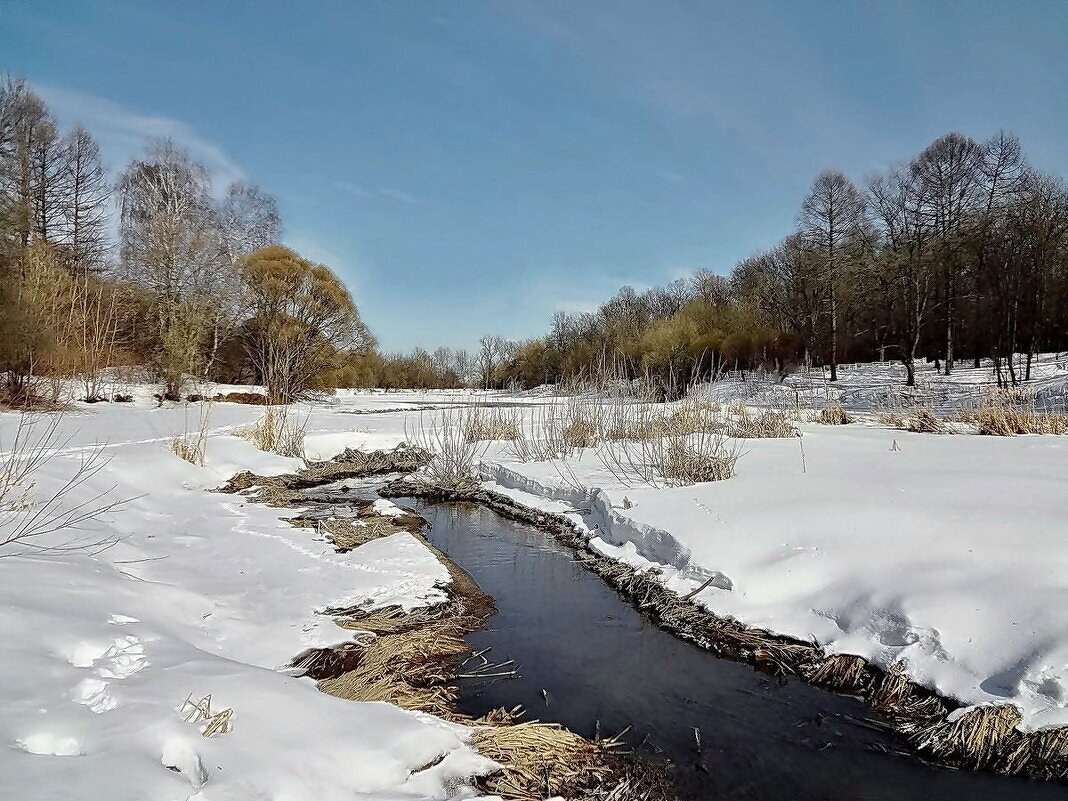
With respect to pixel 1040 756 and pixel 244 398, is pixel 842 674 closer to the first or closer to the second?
pixel 1040 756

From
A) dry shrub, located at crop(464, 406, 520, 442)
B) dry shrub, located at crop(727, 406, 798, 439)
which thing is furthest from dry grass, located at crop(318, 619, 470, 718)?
dry shrub, located at crop(727, 406, 798, 439)

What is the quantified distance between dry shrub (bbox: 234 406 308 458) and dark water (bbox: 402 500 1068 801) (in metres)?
7.52

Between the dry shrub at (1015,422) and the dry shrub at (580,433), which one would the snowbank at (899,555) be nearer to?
the dry shrub at (1015,422)

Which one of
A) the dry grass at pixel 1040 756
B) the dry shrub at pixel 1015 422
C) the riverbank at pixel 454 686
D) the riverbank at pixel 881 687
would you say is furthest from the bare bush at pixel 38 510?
the dry shrub at pixel 1015 422

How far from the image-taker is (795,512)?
477cm

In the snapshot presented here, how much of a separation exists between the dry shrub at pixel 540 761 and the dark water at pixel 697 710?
240 mm

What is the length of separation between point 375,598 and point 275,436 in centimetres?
762

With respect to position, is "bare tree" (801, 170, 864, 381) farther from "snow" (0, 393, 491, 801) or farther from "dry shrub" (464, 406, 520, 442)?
"snow" (0, 393, 491, 801)

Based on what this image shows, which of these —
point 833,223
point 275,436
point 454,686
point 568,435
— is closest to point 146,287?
point 275,436

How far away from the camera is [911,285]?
74.5 ft

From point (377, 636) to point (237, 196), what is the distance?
27.9 metres

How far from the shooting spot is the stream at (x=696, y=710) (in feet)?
8.00

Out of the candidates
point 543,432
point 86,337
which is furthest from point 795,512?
point 86,337

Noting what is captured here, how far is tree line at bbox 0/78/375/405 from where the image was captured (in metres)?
13.2
